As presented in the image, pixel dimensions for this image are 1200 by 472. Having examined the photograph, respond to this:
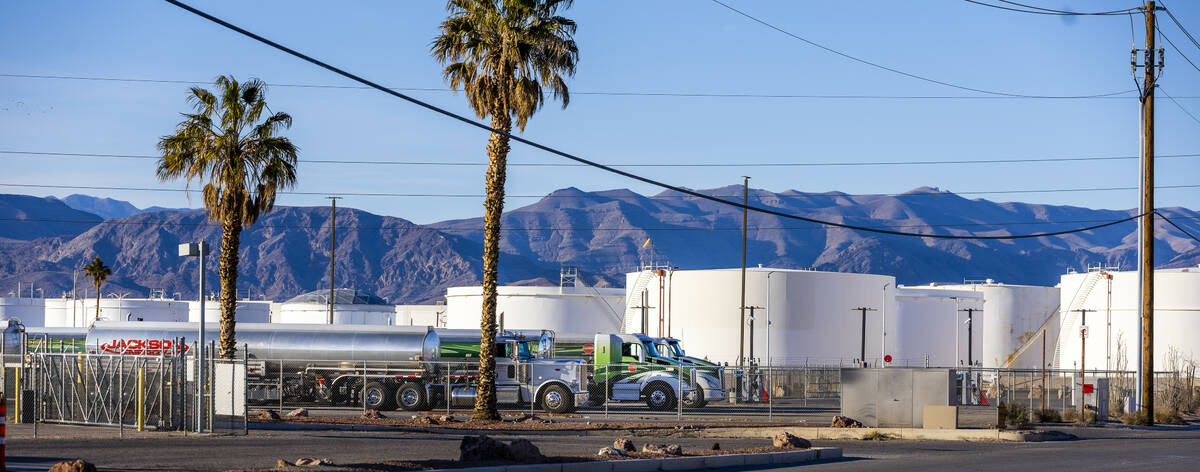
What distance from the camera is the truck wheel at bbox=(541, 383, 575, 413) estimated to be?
37.2m

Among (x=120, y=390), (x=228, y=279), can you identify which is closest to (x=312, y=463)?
(x=120, y=390)

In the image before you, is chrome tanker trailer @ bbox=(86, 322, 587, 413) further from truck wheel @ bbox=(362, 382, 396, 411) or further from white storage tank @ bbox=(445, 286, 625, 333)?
white storage tank @ bbox=(445, 286, 625, 333)

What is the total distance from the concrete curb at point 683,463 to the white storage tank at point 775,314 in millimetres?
47735

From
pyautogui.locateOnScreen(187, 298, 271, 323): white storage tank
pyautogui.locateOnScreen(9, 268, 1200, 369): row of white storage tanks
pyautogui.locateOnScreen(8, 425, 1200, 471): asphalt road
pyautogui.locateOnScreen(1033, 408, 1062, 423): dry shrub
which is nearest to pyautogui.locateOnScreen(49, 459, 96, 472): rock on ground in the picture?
pyautogui.locateOnScreen(8, 425, 1200, 471): asphalt road

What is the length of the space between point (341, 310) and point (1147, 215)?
3164 inches

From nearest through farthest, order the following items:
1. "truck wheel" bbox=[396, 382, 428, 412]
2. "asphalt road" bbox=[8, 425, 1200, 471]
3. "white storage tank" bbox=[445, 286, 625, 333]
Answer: "asphalt road" bbox=[8, 425, 1200, 471], "truck wheel" bbox=[396, 382, 428, 412], "white storage tank" bbox=[445, 286, 625, 333]

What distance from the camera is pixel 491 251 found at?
100ft

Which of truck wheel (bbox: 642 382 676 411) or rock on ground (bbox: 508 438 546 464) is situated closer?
rock on ground (bbox: 508 438 546 464)

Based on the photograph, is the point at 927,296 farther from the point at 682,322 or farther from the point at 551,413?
the point at 551,413

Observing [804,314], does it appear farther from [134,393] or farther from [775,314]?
[134,393]

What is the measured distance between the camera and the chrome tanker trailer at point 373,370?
3847cm

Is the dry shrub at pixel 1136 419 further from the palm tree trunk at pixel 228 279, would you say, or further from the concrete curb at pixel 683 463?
the palm tree trunk at pixel 228 279

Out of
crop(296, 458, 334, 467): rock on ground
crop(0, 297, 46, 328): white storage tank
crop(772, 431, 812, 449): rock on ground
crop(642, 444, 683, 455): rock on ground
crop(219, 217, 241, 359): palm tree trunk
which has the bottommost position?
crop(0, 297, 46, 328): white storage tank

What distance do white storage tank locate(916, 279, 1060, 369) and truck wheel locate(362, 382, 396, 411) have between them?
65.9m
